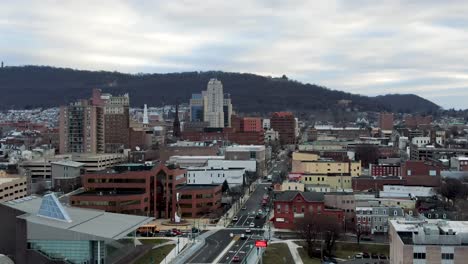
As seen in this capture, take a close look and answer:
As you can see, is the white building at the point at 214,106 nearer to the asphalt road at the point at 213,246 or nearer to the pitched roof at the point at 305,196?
the pitched roof at the point at 305,196

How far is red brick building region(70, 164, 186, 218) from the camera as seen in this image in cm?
5512

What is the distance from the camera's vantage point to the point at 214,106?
192500 mm

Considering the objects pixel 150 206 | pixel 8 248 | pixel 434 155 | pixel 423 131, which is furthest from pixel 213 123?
pixel 8 248

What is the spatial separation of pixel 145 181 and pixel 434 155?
53.9 metres

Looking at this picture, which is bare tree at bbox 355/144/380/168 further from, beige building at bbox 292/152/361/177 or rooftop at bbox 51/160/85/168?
rooftop at bbox 51/160/85/168

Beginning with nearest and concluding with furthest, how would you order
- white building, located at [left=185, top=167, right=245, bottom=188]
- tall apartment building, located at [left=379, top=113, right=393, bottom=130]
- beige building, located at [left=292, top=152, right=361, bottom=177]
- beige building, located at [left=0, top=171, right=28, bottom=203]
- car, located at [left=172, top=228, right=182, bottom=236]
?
car, located at [left=172, top=228, right=182, bottom=236] < beige building, located at [left=0, top=171, right=28, bottom=203] < white building, located at [left=185, top=167, right=245, bottom=188] < beige building, located at [left=292, top=152, right=361, bottom=177] < tall apartment building, located at [left=379, top=113, right=393, bottom=130]

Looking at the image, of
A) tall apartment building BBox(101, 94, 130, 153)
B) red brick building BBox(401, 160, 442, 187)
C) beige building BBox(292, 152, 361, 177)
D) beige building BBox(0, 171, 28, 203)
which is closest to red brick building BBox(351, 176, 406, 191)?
red brick building BBox(401, 160, 442, 187)

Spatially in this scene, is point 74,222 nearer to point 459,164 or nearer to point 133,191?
point 133,191

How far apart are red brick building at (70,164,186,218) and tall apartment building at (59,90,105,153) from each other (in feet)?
142

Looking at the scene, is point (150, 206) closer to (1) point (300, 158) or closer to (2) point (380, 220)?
(2) point (380, 220)

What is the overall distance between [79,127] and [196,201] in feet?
158

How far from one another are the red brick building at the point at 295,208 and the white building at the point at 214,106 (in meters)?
132

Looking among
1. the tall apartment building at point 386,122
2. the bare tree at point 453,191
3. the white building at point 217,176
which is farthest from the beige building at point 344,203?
the tall apartment building at point 386,122

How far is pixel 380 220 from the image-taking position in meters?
53.9
